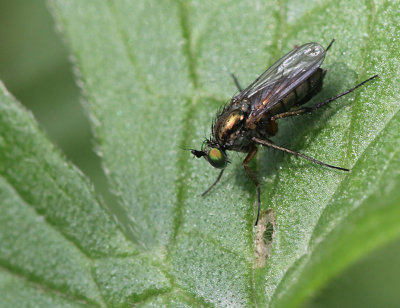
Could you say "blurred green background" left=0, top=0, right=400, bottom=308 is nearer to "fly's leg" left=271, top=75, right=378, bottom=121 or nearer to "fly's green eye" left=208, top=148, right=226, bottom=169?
"fly's green eye" left=208, top=148, right=226, bottom=169

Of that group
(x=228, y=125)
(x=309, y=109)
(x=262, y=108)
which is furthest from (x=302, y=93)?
(x=228, y=125)

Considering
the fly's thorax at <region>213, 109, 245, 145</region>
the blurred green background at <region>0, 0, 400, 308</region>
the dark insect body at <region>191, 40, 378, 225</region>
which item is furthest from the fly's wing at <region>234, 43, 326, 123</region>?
the blurred green background at <region>0, 0, 400, 308</region>

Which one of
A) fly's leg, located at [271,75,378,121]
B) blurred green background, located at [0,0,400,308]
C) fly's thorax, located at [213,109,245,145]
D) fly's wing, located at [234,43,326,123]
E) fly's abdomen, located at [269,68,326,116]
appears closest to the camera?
fly's leg, located at [271,75,378,121]

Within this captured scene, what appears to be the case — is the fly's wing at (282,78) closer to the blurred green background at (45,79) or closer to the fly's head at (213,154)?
the fly's head at (213,154)

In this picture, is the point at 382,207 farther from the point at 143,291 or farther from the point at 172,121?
the point at 172,121

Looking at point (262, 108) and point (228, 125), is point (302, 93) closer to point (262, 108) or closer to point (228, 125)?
point (262, 108)

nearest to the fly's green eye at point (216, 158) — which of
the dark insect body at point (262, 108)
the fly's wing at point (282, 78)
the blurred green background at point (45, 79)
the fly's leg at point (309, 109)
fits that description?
the dark insect body at point (262, 108)
